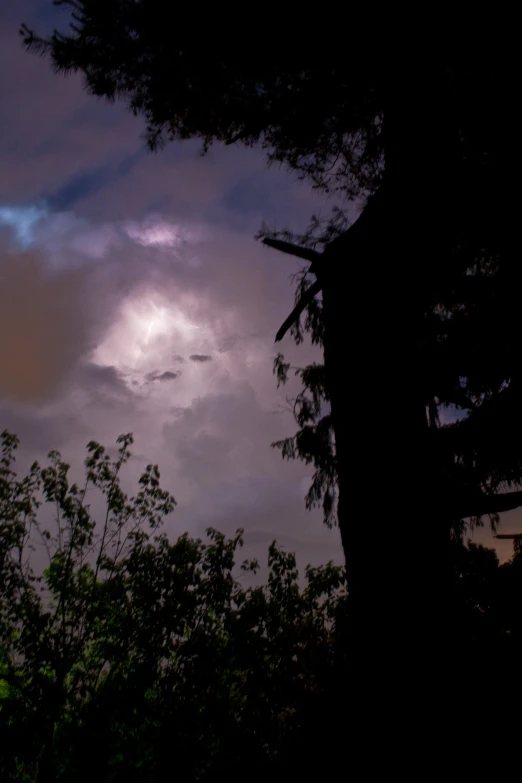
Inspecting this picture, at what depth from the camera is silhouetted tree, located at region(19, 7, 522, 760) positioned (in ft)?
7.77

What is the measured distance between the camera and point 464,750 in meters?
1.93

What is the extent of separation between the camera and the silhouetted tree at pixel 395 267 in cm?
237

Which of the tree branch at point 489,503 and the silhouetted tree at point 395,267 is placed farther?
the tree branch at point 489,503

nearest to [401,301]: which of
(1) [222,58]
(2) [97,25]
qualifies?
(1) [222,58]

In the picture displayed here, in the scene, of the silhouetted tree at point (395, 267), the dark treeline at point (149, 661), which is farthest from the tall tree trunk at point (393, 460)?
the dark treeline at point (149, 661)

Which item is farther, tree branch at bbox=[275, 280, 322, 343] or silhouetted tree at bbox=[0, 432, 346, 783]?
silhouetted tree at bbox=[0, 432, 346, 783]

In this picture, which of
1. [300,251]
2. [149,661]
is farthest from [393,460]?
[149,661]

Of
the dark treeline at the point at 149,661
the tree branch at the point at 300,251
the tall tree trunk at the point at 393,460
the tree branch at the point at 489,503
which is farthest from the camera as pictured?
the dark treeline at the point at 149,661

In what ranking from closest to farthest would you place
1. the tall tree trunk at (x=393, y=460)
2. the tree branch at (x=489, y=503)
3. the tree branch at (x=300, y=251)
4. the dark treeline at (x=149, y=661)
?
the tall tree trunk at (x=393, y=460)
the tree branch at (x=489, y=503)
the tree branch at (x=300, y=251)
the dark treeline at (x=149, y=661)

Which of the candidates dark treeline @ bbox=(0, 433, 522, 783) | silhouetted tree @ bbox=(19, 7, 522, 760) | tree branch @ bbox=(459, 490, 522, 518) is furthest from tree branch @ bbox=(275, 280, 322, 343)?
dark treeline @ bbox=(0, 433, 522, 783)

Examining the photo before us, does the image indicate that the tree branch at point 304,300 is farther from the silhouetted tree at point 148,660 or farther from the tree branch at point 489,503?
the silhouetted tree at point 148,660

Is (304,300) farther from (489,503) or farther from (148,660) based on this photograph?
(148,660)

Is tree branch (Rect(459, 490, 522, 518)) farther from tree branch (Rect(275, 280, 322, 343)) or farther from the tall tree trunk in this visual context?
tree branch (Rect(275, 280, 322, 343))

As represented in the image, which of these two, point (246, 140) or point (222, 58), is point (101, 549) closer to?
point (246, 140)
